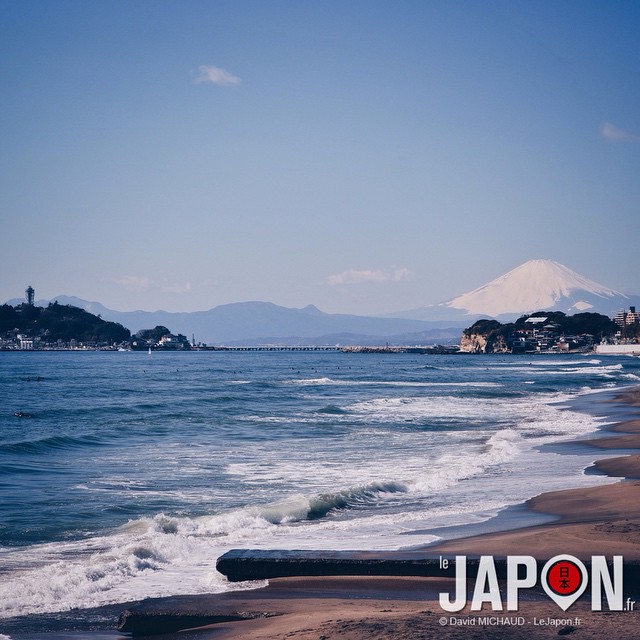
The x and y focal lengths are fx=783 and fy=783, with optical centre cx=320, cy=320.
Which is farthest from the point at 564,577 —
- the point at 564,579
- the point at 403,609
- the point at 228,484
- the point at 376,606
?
the point at 228,484

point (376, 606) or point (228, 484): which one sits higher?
point (376, 606)

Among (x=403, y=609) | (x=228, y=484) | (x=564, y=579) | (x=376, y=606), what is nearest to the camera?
(x=403, y=609)

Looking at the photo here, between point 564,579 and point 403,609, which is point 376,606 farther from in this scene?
point 564,579

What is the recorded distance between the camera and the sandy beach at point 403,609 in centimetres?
585

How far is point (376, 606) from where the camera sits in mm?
6785

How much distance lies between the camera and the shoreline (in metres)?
5.93

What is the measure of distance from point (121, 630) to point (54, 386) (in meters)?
52.4

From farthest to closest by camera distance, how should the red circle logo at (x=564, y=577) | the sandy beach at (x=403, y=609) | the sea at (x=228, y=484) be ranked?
the sea at (x=228, y=484) < the red circle logo at (x=564, y=577) < the sandy beach at (x=403, y=609)

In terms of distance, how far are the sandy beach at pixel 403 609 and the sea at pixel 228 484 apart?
0.77 metres

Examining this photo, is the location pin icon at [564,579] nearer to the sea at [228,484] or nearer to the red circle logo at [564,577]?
the red circle logo at [564,577]

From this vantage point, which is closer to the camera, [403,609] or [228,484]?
[403,609]

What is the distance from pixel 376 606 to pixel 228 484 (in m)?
9.02

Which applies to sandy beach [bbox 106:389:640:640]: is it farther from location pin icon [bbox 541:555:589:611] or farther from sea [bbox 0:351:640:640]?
sea [bbox 0:351:640:640]

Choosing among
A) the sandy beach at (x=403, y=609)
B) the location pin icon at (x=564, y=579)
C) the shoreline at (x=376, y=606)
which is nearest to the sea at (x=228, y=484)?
the shoreline at (x=376, y=606)
